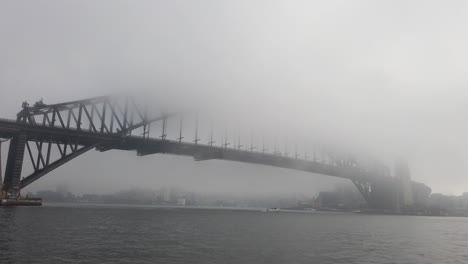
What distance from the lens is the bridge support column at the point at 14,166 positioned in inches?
3236

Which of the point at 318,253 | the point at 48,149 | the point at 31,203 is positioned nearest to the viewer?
the point at 318,253

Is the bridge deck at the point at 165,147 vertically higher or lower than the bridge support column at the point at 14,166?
higher

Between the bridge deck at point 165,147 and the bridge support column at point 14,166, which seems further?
the bridge deck at point 165,147

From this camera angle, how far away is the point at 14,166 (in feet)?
270

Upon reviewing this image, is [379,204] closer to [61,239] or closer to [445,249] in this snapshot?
[445,249]

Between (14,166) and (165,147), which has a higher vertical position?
(165,147)

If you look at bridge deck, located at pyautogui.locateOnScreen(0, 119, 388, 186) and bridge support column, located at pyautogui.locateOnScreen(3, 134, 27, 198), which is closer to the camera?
bridge support column, located at pyautogui.locateOnScreen(3, 134, 27, 198)

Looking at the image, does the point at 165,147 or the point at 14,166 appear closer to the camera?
the point at 14,166

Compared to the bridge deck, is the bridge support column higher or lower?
lower

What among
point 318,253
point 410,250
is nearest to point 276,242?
point 318,253

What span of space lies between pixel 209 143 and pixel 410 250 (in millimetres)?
99235

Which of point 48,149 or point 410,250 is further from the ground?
point 48,149

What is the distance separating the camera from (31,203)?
95500 millimetres

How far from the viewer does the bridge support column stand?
82.2 m
